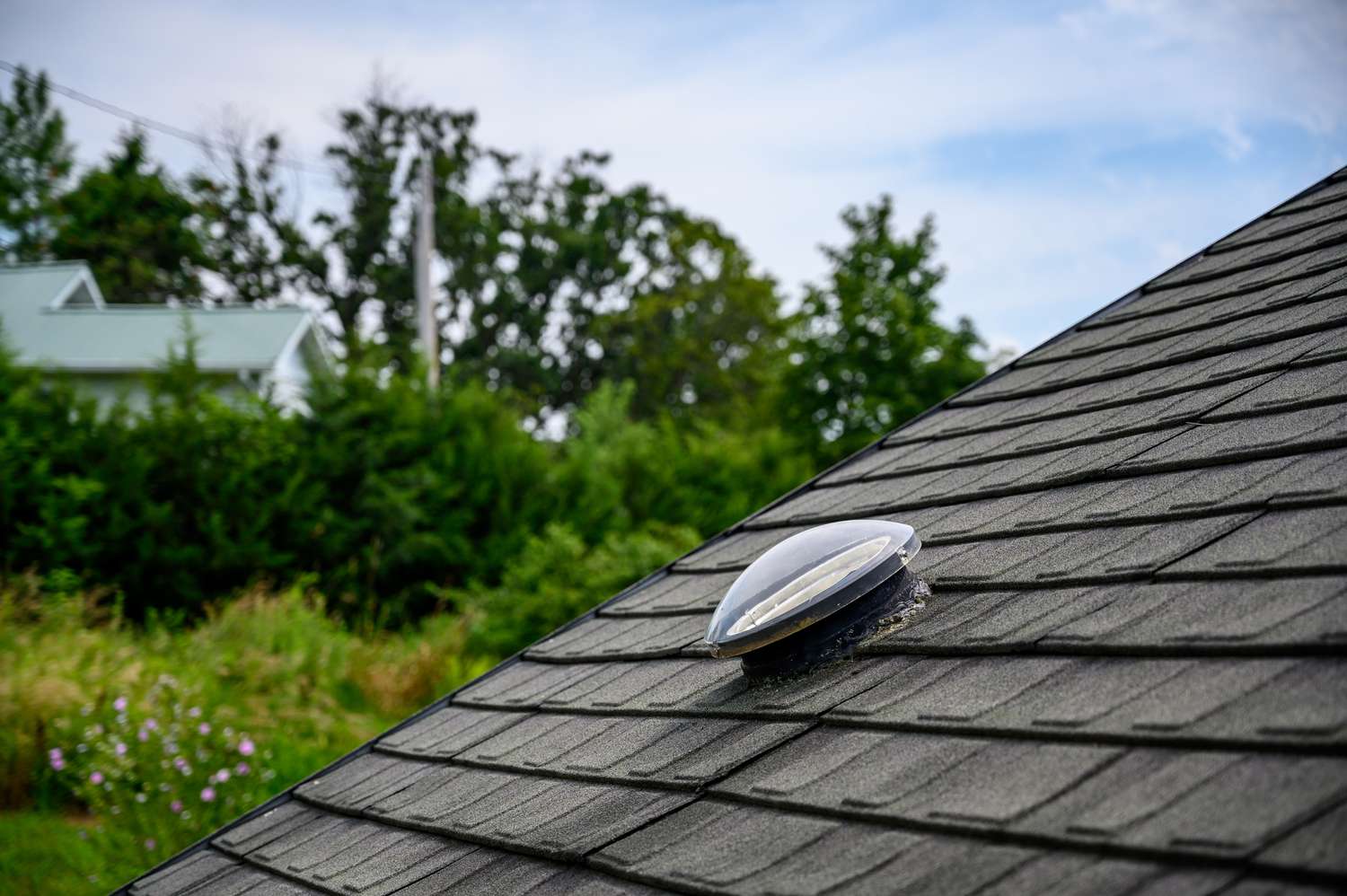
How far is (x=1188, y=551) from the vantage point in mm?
1555

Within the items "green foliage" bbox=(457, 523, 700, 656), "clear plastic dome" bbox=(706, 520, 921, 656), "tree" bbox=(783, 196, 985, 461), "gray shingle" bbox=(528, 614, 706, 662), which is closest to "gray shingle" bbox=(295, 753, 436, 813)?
"gray shingle" bbox=(528, 614, 706, 662)

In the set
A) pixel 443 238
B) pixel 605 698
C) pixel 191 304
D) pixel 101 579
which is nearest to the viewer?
pixel 605 698

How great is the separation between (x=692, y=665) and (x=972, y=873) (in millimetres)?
1181

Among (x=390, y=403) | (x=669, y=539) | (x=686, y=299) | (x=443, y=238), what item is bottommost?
(x=669, y=539)

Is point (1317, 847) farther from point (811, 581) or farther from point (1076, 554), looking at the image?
point (811, 581)

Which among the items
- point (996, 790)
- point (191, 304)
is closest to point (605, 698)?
point (996, 790)

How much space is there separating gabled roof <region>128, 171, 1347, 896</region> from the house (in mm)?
18276

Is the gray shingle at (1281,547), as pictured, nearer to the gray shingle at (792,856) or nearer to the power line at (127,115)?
the gray shingle at (792,856)

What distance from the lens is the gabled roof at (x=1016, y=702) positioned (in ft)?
3.47

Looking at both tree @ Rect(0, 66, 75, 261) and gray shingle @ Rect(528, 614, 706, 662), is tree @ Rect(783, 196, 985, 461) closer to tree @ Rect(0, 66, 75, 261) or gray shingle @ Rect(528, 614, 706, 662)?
gray shingle @ Rect(528, 614, 706, 662)

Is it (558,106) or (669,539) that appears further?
(558,106)

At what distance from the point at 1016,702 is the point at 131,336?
23.4 meters

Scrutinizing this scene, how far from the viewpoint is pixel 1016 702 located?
138 centimetres

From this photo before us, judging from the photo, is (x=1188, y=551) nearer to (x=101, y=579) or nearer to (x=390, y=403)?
(x=101, y=579)
